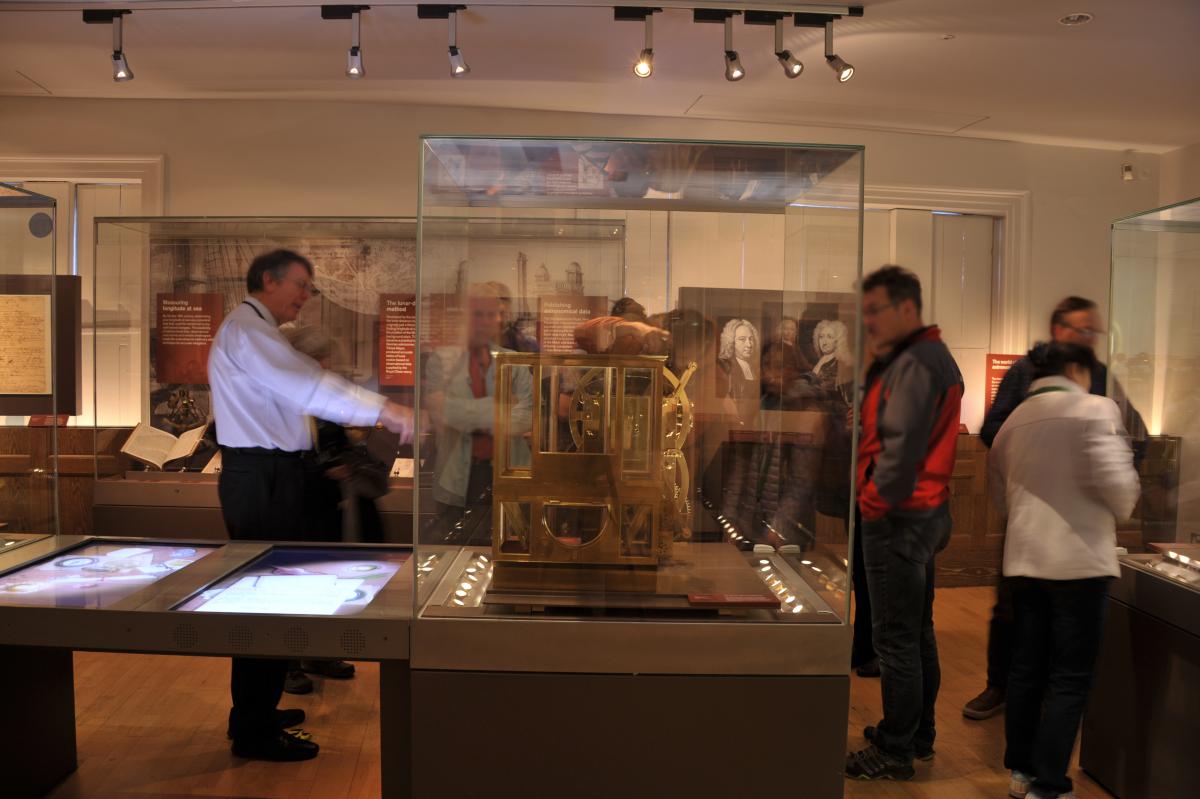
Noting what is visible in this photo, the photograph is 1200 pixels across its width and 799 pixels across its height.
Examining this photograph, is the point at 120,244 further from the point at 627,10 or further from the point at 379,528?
the point at 627,10

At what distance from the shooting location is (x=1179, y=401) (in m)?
2.70

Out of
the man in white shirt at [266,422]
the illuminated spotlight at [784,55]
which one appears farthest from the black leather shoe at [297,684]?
the illuminated spotlight at [784,55]

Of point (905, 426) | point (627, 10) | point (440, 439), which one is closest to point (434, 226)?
point (440, 439)

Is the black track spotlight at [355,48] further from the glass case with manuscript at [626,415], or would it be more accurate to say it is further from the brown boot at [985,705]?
the brown boot at [985,705]

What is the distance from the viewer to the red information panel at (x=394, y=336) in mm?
4523

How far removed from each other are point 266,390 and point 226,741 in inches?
48.2

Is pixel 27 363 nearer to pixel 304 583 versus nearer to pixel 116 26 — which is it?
pixel 304 583

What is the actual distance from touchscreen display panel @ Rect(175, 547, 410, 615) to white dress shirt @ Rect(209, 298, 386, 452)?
0.47 metres

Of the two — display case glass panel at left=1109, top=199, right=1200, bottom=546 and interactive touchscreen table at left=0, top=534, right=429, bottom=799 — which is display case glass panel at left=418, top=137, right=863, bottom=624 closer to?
interactive touchscreen table at left=0, top=534, right=429, bottom=799

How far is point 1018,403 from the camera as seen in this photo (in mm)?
3057

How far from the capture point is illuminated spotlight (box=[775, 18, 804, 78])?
3.75 metres

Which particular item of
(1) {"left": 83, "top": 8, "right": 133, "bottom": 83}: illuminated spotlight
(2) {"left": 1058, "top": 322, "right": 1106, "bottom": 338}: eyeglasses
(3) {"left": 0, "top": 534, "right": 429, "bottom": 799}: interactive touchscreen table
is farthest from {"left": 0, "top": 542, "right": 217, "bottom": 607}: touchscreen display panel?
(2) {"left": 1058, "top": 322, "right": 1106, "bottom": 338}: eyeglasses

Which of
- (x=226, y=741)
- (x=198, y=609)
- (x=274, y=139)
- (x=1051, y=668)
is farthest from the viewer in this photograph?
(x=274, y=139)

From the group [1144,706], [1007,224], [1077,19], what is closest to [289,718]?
[1144,706]
